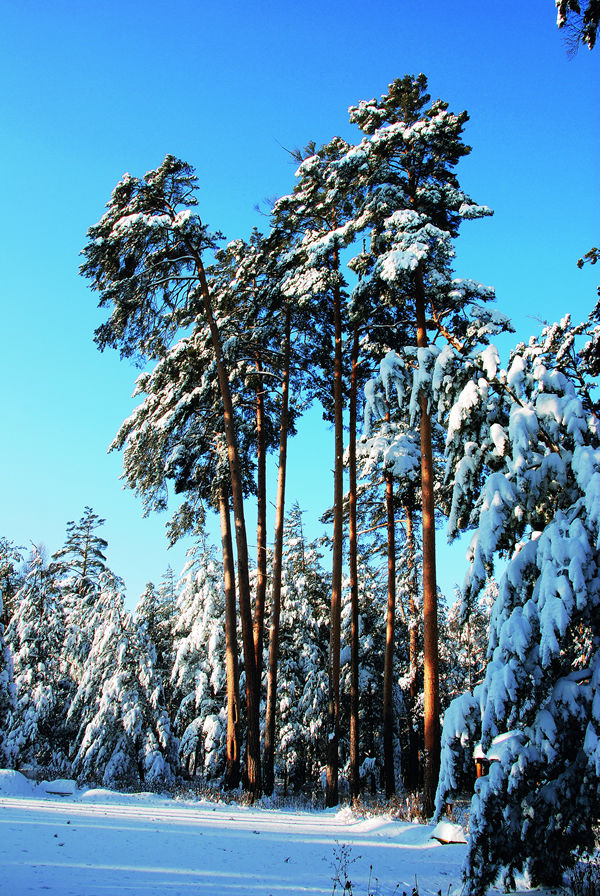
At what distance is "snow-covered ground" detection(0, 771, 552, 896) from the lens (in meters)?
5.91

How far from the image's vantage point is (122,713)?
22.7m

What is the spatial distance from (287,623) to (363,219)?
19.2m

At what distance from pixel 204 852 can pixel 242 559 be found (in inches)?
387

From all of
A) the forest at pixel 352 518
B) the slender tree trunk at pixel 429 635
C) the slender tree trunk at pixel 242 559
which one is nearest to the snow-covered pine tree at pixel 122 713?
the forest at pixel 352 518

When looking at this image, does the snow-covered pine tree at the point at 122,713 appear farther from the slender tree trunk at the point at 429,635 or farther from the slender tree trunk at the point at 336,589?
the slender tree trunk at the point at 429,635

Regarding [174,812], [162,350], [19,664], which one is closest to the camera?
[174,812]

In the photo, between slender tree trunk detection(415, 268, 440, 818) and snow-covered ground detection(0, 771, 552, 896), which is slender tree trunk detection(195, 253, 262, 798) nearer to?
snow-covered ground detection(0, 771, 552, 896)

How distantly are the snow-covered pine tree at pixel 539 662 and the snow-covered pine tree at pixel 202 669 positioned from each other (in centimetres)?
2183

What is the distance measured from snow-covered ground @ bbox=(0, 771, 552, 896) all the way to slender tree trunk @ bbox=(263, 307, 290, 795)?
380cm

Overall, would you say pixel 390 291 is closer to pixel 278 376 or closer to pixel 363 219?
pixel 363 219

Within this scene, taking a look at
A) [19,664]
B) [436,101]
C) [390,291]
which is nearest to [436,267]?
[390,291]

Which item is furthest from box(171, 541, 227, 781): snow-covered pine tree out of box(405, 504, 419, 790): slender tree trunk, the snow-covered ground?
the snow-covered ground

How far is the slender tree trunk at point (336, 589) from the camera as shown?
15.4m

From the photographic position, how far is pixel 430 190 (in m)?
14.1
